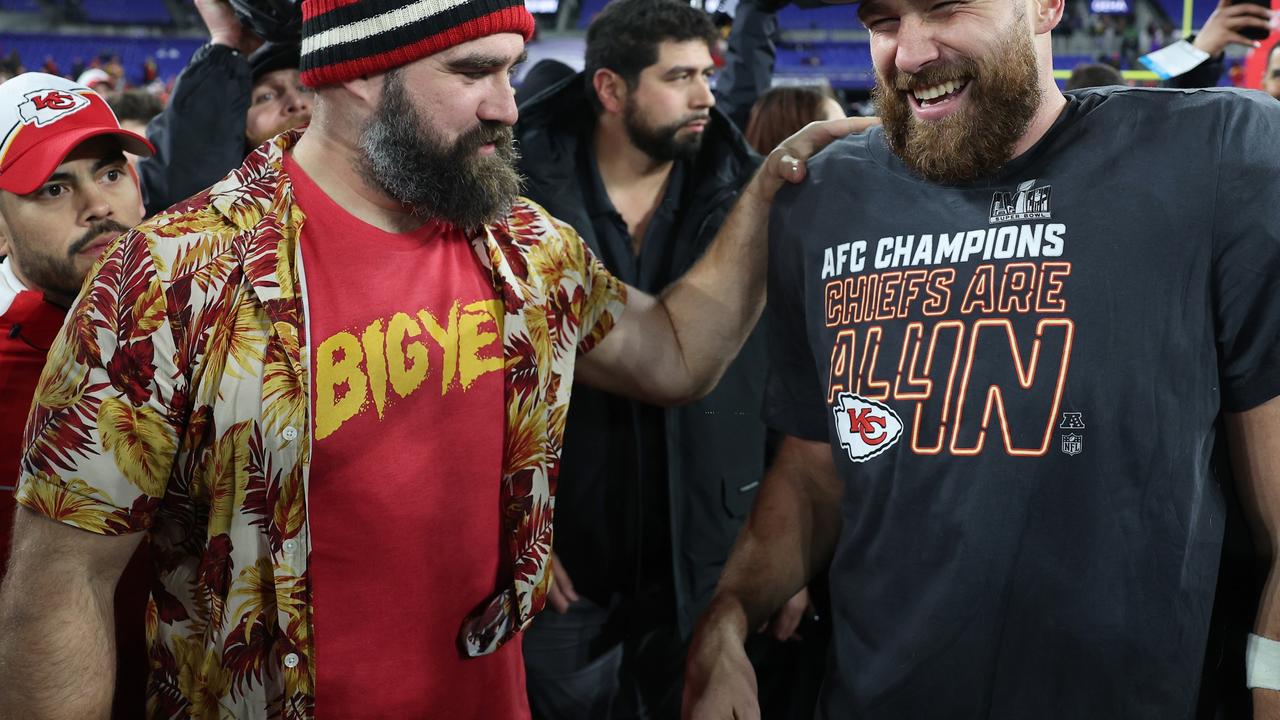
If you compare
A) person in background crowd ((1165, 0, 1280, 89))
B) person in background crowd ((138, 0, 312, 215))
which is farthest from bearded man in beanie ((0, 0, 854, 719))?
person in background crowd ((1165, 0, 1280, 89))

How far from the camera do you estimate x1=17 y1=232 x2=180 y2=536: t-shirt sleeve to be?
4.81 feet

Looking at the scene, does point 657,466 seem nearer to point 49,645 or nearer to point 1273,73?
point 49,645

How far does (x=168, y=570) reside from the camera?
Result: 1.66 m

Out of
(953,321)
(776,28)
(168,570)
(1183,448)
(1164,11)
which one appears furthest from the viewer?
(1164,11)

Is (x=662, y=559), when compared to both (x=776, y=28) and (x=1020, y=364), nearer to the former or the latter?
(x=1020, y=364)

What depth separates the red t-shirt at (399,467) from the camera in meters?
1.65

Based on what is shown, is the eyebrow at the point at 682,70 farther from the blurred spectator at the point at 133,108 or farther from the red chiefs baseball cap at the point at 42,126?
the blurred spectator at the point at 133,108

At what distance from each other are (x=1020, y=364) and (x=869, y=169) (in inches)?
16.7

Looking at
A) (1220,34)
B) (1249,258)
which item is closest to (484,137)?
(1249,258)

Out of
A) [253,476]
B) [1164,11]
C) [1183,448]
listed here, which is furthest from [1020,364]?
[1164,11]

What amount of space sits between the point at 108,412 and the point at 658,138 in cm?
192

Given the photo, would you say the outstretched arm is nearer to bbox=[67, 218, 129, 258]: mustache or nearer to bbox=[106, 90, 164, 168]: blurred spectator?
bbox=[67, 218, 129, 258]: mustache

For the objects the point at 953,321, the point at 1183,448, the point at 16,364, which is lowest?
the point at 16,364

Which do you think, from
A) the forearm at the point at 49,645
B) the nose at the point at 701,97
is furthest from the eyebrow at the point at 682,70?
the forearm at the point at 49,645
